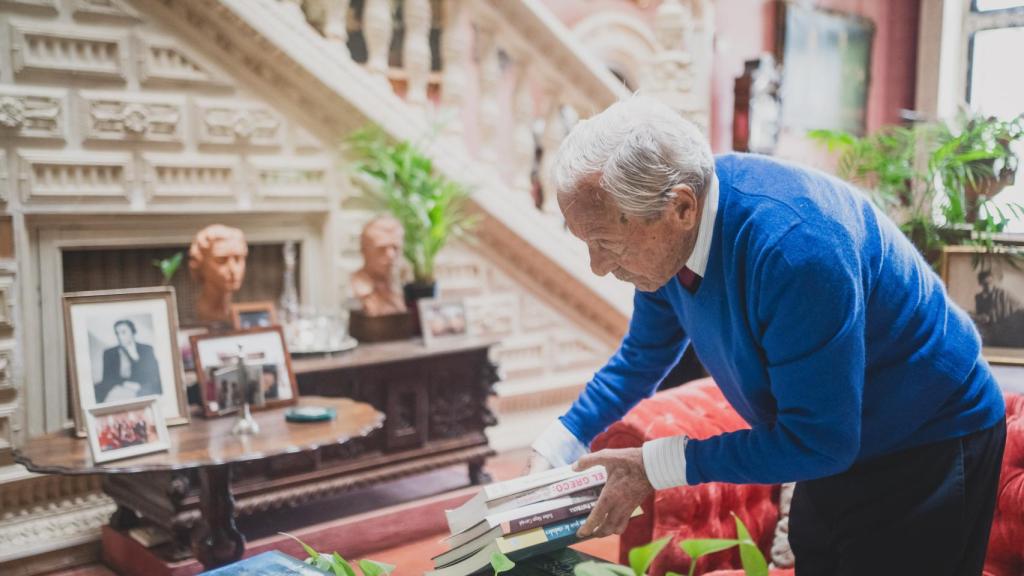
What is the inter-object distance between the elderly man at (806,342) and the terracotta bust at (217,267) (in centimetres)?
211

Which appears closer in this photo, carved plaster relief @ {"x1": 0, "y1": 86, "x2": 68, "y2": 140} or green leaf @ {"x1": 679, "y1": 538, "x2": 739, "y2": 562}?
green leaf @ {"x1": 679, "y1": 538, "x2": 739, "y2": 562}

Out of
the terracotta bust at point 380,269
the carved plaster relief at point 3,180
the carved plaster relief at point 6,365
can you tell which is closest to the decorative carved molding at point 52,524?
the carved plaster relief at point 6,365

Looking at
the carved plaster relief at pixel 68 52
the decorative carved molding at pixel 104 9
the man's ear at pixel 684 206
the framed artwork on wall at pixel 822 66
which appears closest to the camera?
the man's ear at pixel 684 206

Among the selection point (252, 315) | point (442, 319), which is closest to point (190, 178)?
point (252, 315)

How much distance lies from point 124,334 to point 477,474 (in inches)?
68.4

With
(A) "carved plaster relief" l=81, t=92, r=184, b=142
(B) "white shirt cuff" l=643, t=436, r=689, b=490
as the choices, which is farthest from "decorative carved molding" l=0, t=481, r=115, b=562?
(B) "white shirt cuff" l=643, t=436, r=689, b=490

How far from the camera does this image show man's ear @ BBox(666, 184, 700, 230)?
143cm

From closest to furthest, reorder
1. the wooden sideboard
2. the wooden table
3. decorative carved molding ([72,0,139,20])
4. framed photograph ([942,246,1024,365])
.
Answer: the wooden table → framed photograph ([942,246,1024,365]) → the wooden sideboard → decorative carved molding ([72,0,139,20])

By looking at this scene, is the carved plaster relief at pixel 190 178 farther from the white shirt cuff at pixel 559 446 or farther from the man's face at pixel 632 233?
the man's face at pixel 632 233

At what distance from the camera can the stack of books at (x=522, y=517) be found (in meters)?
1.53

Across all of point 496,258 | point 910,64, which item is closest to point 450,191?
point 496,258

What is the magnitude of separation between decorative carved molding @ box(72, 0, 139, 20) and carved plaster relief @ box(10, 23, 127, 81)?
0.08m

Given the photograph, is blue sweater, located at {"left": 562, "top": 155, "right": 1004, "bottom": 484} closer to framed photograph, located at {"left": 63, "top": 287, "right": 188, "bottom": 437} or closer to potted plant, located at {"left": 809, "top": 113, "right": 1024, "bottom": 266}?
potted plant, located at {"left": 809, "top": 113, "right": 1024, "bottom": 266}

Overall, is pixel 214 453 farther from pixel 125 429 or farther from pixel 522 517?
pixel 522 517
